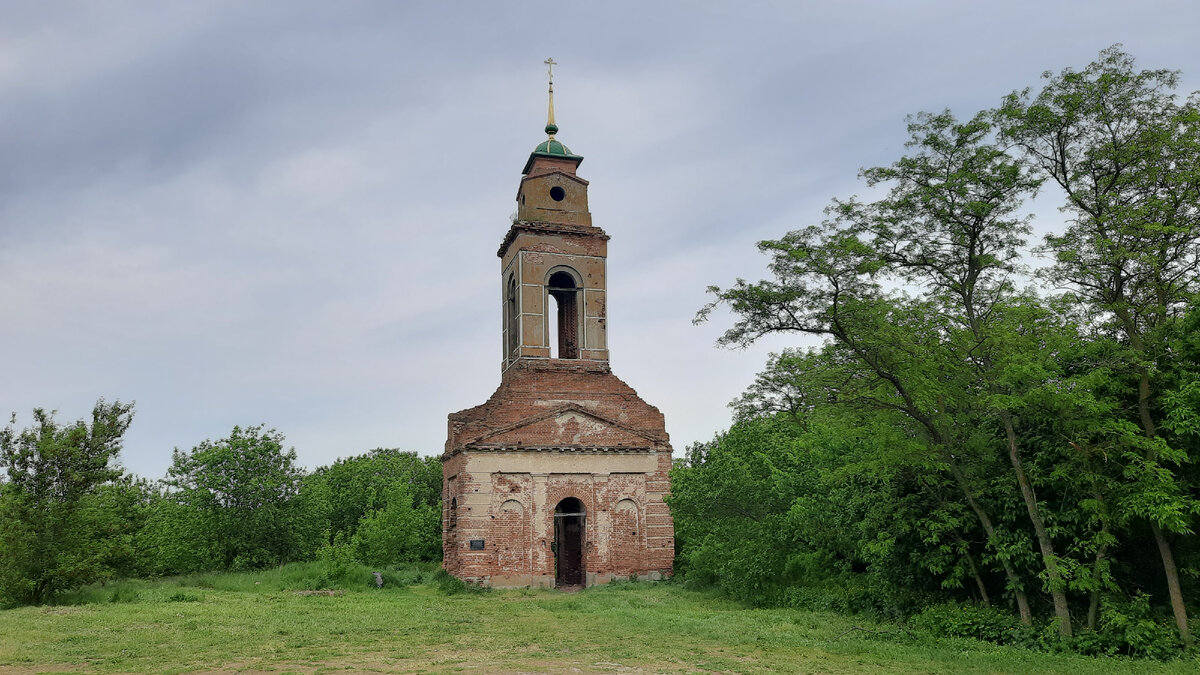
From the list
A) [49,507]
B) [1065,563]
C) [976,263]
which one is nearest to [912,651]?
[1065,563]

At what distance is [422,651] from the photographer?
46.4 feet

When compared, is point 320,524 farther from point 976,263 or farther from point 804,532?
point 976,263

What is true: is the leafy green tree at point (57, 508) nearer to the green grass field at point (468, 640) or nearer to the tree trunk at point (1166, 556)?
the green grass field at point (468, 640)

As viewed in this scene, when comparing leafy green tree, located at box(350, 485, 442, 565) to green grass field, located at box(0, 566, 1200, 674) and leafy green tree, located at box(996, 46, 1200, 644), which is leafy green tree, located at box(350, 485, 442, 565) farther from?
leafy green tree, located at box(996, 46, 1200, 644)

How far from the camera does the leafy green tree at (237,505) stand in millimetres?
35906

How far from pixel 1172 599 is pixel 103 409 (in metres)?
24.8

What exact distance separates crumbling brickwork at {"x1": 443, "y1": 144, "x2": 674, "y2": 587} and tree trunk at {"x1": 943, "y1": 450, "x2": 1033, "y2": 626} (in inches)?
545

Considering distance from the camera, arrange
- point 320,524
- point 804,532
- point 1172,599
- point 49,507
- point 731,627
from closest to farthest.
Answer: point 1172,599, point 731,627, point 804,532, point 49,507, point 320,524

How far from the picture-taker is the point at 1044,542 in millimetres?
15219

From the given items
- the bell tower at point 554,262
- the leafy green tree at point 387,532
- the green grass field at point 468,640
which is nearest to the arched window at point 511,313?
the bell tower at point 554,262

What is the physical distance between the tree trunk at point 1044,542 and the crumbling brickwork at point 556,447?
15.0m

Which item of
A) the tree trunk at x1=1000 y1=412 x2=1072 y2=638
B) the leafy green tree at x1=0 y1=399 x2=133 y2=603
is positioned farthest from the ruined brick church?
the tree trunk at x1=1000 y1=412 x2=1072 y2=638

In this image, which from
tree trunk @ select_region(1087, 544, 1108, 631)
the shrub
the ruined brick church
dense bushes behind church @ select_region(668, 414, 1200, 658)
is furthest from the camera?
the ruined brick church

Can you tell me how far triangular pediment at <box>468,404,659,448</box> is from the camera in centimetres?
2842
